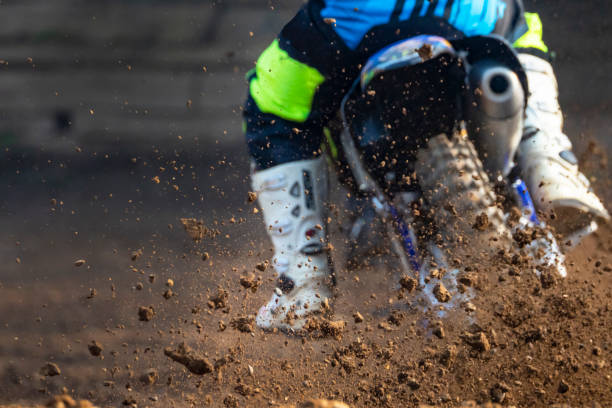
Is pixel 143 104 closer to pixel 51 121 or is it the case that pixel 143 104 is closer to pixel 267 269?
pixel 51 121

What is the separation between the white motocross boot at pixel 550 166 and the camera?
2035mm

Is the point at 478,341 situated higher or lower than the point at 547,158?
lower

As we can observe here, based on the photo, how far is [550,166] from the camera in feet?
7.00

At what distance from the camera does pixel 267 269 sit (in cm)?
224

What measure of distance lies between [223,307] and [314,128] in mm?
748

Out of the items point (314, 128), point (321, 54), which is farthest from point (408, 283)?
point (321, 54)

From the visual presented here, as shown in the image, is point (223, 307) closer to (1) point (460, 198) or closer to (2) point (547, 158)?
(1) point (460, 198)

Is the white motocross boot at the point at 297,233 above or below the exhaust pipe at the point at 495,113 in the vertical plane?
below

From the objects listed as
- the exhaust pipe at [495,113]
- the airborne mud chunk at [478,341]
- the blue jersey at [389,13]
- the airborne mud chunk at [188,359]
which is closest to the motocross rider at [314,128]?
the blue jersey at [389,13]

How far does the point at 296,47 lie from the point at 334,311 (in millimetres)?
924

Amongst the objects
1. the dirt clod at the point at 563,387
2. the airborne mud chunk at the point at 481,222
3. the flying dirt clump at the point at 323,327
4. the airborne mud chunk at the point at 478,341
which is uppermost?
the airborne mud chunk at the point at 481,222

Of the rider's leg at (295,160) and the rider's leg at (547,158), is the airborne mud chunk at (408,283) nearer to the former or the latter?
the rider's leg at (295,160)

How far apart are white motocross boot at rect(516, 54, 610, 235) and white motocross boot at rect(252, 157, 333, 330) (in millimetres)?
788

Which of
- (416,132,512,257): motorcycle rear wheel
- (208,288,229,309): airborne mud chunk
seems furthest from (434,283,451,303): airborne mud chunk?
(208,288,229,309): airborne mud chunk
